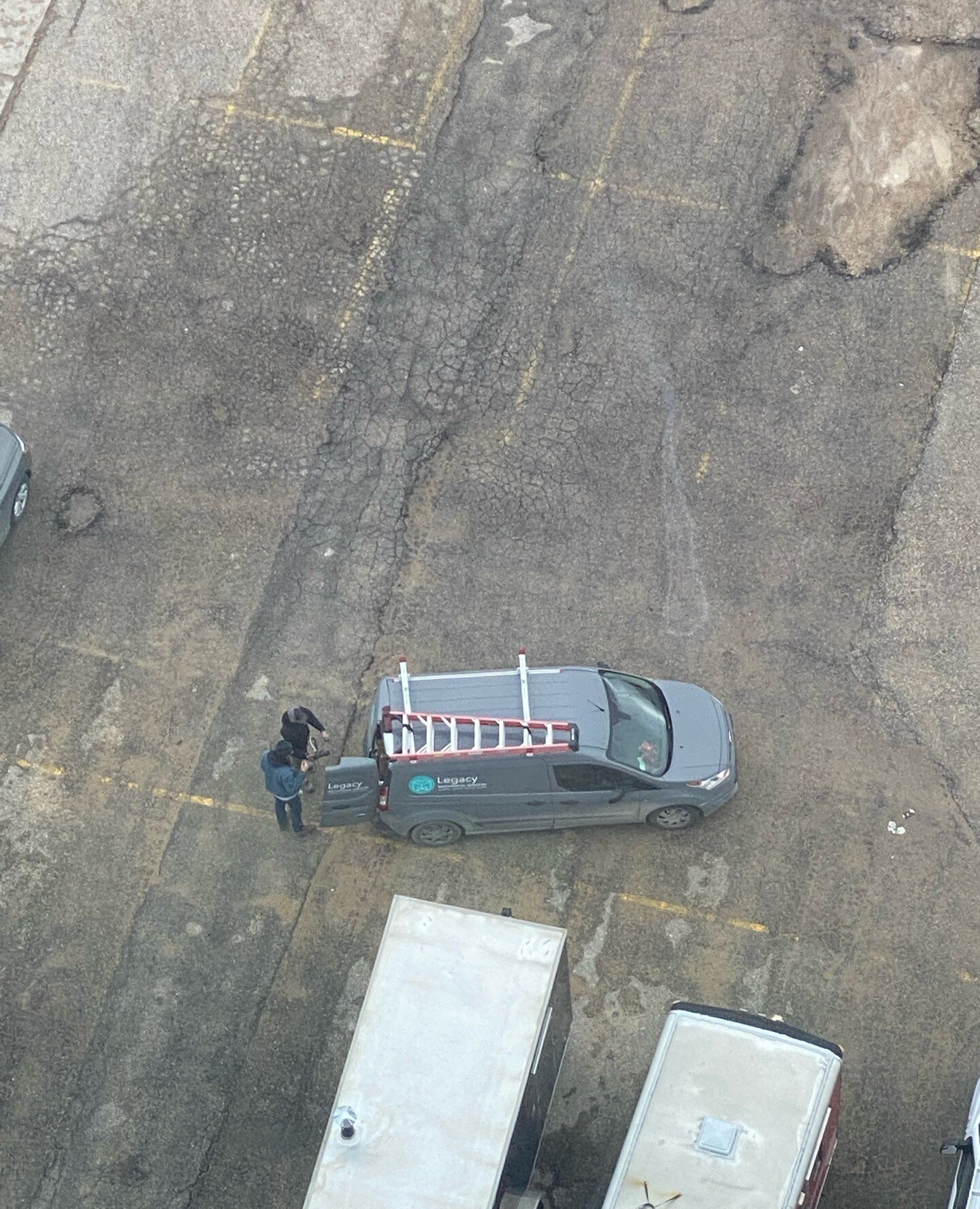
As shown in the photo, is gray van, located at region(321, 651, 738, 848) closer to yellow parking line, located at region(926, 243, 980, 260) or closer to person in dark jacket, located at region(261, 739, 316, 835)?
person in dark jacket, located at region(261, 739, 316, 835)

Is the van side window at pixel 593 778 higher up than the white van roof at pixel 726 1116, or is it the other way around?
the van side window at pixel 593 778

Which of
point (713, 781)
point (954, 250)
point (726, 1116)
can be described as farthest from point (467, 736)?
point (954, 250)

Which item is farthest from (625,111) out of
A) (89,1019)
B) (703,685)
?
(89,1019)

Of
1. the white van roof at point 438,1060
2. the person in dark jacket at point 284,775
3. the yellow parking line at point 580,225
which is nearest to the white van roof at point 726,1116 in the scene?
the white van roof at point 438,1060

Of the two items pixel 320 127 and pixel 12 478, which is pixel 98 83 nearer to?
pixel 320 127

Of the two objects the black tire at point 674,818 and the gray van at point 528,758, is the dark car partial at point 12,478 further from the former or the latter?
the black tire at point 674,818

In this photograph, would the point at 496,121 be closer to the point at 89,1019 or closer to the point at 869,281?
the point at 869,281
